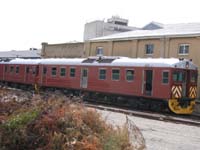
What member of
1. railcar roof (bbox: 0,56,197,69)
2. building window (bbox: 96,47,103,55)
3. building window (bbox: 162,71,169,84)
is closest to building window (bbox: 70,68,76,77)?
railcar roof (bbox: 0,56,197,69)

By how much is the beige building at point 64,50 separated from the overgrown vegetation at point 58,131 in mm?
41050

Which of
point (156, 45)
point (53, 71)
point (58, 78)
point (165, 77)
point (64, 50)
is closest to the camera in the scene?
point (165, 77)

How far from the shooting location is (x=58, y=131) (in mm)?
6270

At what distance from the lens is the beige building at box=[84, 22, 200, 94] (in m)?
34.0

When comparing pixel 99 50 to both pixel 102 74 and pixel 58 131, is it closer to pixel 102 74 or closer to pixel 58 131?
pixel 102 74

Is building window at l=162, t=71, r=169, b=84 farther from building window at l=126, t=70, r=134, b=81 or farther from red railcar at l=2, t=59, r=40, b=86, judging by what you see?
red railcar at l=2, t=59, r=40, b=86

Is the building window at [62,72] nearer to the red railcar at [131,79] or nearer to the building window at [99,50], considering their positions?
the red railcar at [131,79]

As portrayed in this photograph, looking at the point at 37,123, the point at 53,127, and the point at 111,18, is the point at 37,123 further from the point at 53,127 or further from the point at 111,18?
the point at 111,18

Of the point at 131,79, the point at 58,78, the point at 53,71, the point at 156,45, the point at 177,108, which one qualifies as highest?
the point at 156,45

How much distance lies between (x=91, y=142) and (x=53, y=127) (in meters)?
0.74

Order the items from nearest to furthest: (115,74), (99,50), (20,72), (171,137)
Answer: (171,137), (115,74), (20,72), (99,50)

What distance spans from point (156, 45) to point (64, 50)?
18.2m

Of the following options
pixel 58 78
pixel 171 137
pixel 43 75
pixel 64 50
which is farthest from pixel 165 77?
pixel 64 50

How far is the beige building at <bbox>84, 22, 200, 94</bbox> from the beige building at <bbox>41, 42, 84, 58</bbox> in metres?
3.12
